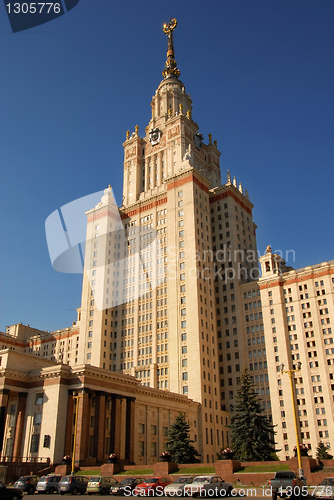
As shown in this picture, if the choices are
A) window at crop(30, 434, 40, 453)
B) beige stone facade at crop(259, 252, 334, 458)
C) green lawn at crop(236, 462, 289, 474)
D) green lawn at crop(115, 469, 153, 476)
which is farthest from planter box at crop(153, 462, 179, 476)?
beige stone facade at crop(259, 252, 334, 458)

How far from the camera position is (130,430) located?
67125 mm

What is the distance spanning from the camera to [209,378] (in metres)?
91.6

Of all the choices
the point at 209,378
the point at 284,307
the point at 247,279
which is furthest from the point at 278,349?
the point at 247,279

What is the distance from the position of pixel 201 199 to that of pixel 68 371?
58.7m

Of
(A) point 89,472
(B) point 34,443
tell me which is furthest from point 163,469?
(B) point 34,443

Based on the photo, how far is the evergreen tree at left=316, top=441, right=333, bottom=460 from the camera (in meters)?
73.7

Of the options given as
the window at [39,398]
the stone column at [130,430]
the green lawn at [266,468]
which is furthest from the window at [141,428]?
the green lawn at [266,468]

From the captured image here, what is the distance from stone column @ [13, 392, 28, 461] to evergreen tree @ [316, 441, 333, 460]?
47.0 metres

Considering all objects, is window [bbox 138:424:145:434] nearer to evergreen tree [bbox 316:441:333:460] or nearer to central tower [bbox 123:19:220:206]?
evergreen tree [bbox 316:441:333:460]

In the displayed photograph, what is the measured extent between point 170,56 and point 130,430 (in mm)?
118167

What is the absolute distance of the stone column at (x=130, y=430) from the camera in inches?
→ 2564

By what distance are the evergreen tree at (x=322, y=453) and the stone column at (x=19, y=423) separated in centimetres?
4705

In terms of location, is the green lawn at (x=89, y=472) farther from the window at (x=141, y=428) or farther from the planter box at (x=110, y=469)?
the window at (x=141, y=428)

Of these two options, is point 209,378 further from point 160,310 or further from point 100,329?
point 100,329
